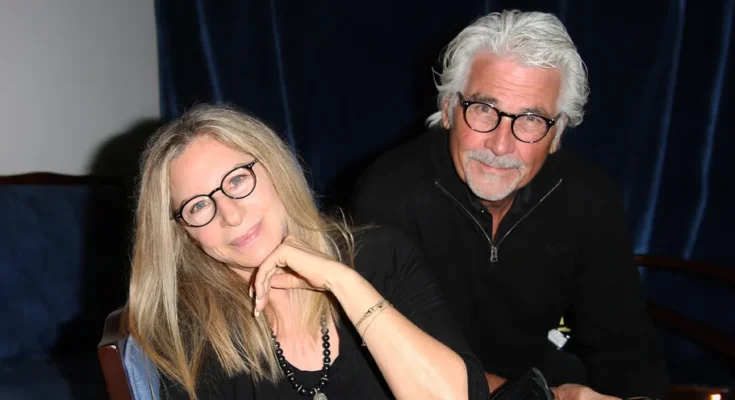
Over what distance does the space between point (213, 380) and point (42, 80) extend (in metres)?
1.54

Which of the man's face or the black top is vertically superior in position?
the man's face

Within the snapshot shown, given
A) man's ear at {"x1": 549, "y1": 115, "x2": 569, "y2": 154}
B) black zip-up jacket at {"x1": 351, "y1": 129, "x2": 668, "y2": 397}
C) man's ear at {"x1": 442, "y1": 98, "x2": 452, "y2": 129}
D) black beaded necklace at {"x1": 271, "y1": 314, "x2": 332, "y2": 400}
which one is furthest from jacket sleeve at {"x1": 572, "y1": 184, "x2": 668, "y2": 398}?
black beaded necklace at {"x1": 271, "y1": 314, "x2": 332, "y2": 400}

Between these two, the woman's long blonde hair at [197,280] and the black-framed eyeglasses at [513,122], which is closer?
the woman's long blonde hair at [197,280]

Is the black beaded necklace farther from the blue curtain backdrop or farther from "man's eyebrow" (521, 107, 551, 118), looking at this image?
the blue curtain backdrop

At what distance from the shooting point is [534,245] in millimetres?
1607

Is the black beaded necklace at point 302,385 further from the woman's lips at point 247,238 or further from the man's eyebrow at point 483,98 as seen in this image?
the man's eyebrow at point 483,98

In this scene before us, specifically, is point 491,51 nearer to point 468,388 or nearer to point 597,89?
point 468,388

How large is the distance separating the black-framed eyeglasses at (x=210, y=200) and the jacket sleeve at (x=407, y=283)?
0.29 meters

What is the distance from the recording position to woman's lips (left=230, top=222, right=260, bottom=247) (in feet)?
3.79

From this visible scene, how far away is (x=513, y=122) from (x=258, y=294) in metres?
0.71

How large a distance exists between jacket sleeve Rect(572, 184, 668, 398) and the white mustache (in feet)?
0.76

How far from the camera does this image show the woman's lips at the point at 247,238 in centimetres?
115

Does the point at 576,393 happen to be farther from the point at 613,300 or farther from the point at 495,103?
the point at 495,103

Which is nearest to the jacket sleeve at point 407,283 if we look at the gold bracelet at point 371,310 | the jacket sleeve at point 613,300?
the gold bracelet at point 371,310
